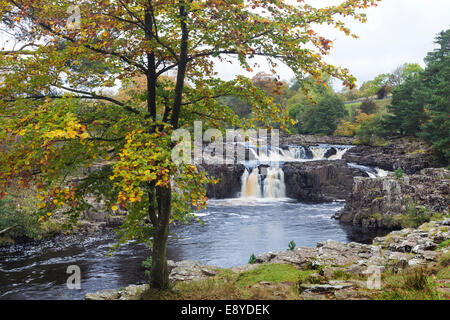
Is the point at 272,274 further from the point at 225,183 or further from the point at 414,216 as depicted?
the point at 225,183

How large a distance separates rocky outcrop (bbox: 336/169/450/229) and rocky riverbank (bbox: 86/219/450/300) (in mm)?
4581

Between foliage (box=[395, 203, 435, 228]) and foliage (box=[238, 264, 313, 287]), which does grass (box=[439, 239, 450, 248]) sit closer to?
foliage (box=[238, 264, 313, 287])

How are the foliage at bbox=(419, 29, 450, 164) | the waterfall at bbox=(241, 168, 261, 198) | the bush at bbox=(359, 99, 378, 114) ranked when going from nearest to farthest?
the foliage at bbox=(419, 29, 450, 164), the waterfall at bbox=(241, 168, 261, 198), the bush at bbox=(359, 99, 378, 114)

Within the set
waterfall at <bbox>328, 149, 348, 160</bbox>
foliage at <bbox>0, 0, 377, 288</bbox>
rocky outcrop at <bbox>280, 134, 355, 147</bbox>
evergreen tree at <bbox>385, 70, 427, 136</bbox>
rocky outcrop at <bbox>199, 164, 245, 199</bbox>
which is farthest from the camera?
rocky outcrop at <bbox>280, 134, 355, 147</bbox>

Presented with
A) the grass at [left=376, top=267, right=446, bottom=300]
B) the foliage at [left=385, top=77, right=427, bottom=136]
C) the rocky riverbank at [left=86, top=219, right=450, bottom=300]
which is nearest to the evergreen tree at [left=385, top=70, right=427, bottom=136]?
the foliage at [left=385, top=77, right=427, bottom=136]

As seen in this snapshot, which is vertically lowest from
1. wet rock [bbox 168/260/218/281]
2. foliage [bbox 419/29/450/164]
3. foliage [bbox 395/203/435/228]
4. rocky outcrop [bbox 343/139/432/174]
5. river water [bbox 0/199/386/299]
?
river water [bbox 0/199/386/299]

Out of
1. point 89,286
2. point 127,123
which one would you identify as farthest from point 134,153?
point 89,286

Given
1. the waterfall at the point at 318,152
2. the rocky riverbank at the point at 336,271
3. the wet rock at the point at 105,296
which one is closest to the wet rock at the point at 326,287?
the rocky riverbank at the point at 336,271

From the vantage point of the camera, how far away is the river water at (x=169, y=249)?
499 inches

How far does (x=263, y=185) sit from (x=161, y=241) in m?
26.1

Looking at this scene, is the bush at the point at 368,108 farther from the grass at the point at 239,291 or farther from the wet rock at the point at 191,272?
the grass at the point at 239,291

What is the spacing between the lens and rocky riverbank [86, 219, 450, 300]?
264 inches

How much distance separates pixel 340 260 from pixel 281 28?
821 centimetres

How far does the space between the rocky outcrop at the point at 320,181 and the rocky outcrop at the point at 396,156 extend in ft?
13.9
